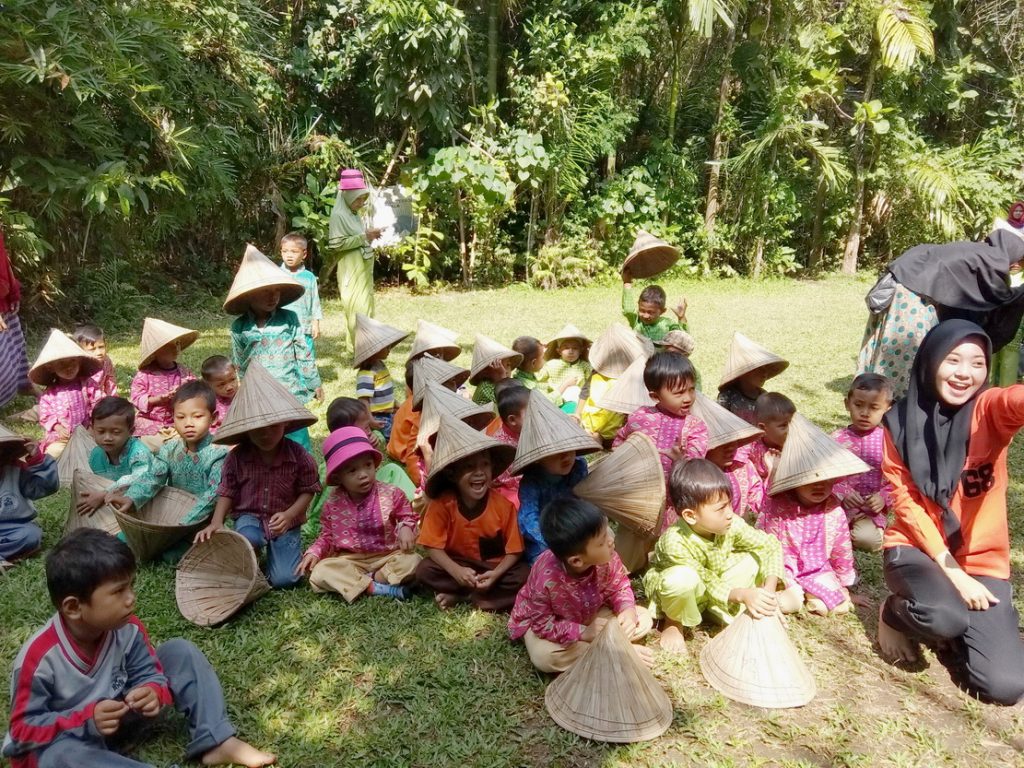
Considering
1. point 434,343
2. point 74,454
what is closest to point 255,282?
point 434,343

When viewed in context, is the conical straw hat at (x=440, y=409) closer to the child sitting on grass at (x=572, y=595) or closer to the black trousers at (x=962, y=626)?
the child sitting on grass at (x=572, y=595)

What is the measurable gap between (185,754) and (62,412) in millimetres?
3620

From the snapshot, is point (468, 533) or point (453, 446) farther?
point (468, 533)

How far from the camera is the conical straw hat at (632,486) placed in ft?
10.7

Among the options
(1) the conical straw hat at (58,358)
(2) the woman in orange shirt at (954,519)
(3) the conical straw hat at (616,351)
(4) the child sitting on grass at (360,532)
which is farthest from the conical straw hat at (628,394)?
(1) the conical straw hat at (58,358)

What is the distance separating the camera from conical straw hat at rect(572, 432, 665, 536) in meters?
3.27

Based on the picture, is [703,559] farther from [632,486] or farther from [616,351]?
[616,351]

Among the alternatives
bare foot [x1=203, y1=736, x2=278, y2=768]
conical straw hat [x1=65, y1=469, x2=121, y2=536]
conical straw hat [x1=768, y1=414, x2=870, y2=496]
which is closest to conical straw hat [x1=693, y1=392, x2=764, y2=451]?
conical straw hat [x1=768, y1=414, x2=870, y2=496]

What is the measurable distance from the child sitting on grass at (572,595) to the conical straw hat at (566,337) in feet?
9.60

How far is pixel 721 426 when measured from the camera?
13.2 ft

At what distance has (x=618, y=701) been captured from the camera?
2.64 metres

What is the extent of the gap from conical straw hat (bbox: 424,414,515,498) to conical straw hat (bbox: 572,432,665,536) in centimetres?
45

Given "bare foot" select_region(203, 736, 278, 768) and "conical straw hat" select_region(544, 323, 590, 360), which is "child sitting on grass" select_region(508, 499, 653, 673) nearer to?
"bare foot" select_region(203, 736, 278, 768)

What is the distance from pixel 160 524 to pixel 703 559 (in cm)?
263
